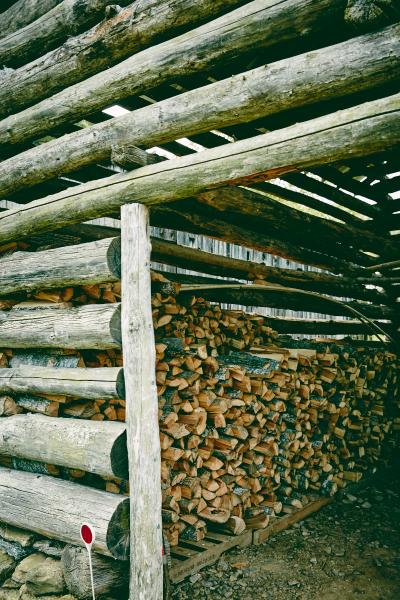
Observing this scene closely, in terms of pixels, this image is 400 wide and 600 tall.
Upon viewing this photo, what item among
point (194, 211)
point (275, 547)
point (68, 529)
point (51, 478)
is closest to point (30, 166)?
point (194, 211)

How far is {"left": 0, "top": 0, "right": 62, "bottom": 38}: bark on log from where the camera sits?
4.59 metres

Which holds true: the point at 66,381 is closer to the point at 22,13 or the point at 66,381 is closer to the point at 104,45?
the point at 104,45

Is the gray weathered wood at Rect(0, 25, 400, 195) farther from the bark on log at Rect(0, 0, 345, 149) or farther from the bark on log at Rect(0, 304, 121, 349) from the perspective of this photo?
the bark on log at Rect(0, 304, 121, 349)

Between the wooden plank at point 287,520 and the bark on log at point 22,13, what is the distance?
510 cm

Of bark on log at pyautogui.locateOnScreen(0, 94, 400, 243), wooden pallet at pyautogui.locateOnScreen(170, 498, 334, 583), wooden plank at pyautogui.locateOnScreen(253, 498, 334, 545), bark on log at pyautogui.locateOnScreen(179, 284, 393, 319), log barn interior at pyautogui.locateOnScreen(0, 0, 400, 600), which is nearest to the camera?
bark on log at pyautogui.locateOnScreen(0, 94, 400, 243)

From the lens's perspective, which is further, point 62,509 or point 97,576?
point 62,509

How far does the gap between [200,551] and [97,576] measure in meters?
1.55

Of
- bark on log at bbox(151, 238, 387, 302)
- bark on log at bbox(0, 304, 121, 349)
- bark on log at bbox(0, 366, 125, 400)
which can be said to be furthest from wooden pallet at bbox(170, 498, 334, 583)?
bark on log at bbox(151, 238, 387, 302)

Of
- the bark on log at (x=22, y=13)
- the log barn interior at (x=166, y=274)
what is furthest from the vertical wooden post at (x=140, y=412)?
the bark on log at (x=22, y=13)

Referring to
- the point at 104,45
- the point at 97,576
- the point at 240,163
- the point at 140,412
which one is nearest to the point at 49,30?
the point at 104,45

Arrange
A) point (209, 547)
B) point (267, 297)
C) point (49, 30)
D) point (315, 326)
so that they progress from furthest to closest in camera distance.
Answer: point (315, 326)
point (267, 297)
point (209, 547)
point (49, 30)

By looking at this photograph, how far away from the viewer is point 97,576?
128 inches

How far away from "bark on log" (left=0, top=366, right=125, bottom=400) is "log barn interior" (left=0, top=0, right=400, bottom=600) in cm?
2

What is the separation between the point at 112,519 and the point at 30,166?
2746 millimetres
